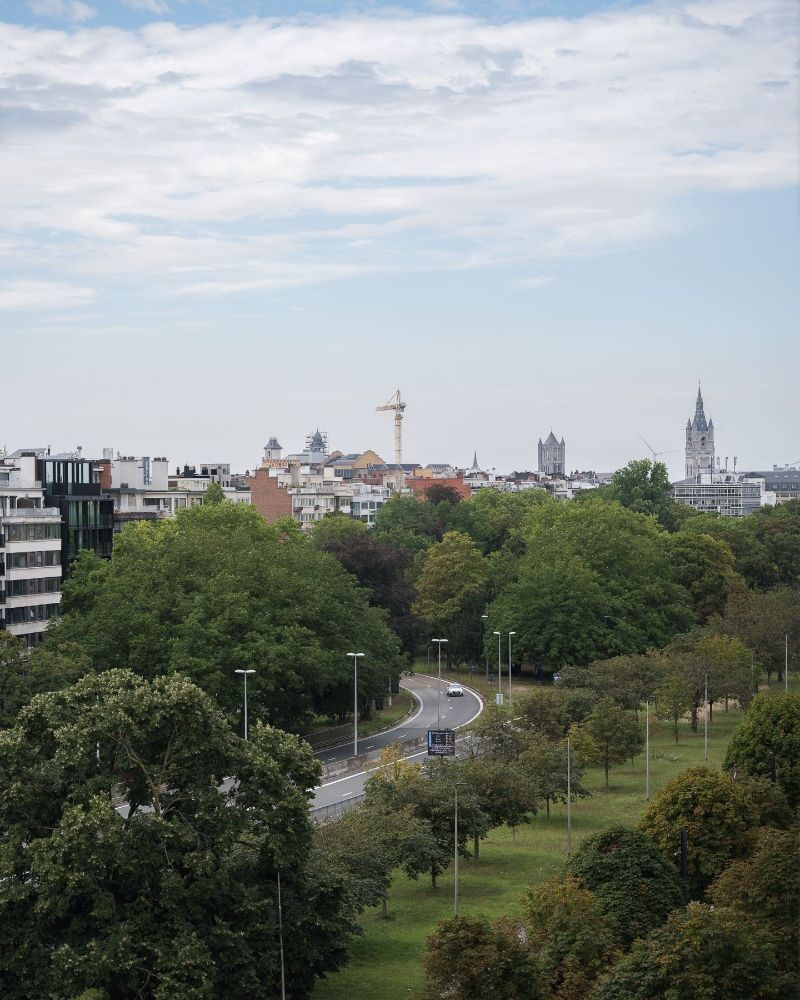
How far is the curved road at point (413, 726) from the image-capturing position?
177ft

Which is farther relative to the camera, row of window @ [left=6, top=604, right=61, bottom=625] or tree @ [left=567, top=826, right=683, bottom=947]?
row of window @ [left=6, top=604, right=61, bottom=625]

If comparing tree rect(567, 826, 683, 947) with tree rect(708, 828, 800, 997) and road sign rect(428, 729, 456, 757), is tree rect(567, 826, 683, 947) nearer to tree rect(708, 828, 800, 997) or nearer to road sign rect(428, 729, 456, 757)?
tree rect(708, 828, 800, 997)

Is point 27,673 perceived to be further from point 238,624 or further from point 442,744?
point 442,744

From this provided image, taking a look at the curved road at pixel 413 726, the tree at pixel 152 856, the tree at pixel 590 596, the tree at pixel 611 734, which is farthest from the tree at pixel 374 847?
the tree at pixel 590 596

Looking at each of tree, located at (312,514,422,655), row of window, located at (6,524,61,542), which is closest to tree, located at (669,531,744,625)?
tree, located at (312,514,422,655)

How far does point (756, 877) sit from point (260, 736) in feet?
35.3

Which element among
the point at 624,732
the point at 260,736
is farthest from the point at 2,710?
the point at 624,732

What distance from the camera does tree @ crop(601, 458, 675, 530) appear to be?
139750 mm

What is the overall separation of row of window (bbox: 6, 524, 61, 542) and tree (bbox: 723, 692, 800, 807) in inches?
1574

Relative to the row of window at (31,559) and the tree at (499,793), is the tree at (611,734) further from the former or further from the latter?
the row of window at (31,559)

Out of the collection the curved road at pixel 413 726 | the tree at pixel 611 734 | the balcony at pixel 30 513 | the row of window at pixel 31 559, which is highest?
the balcony at pixel 30 513

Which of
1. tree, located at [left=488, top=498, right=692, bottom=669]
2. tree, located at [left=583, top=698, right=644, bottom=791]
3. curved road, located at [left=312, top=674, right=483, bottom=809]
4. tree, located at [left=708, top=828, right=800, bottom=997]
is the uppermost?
tree, located at [left=488, top=498, right=692, bottom=669]

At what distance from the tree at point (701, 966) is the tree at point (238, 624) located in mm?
27923

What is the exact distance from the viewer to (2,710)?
49344 mm
